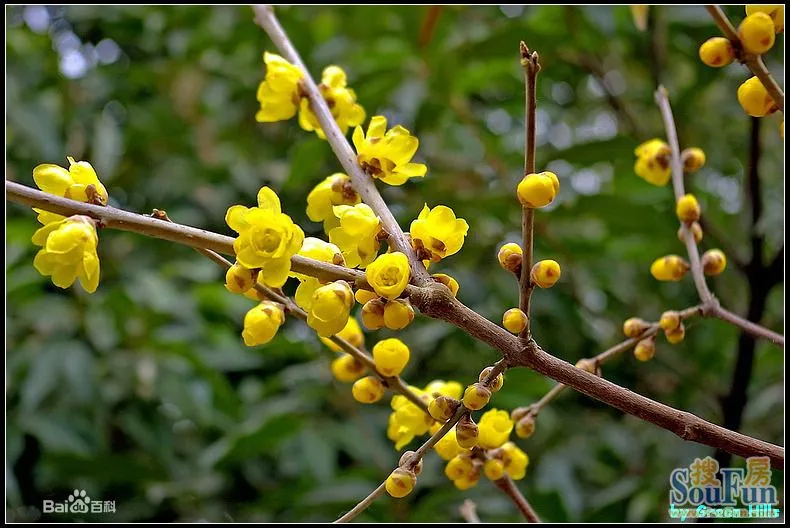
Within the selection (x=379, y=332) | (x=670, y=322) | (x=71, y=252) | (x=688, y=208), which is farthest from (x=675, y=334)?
(x=379, y=332)

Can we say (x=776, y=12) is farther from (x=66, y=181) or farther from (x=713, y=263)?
(x=66, y=181)

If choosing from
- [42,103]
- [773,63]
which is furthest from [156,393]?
[773,63]

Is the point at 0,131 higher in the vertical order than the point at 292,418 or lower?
higher

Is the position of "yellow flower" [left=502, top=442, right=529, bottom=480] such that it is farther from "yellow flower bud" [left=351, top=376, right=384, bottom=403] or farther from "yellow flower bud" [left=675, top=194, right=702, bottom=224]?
"yellow flower bud" [left=675, top=194, right=702, bottom=224]

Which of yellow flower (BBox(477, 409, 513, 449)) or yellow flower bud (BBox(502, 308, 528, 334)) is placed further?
yellow flower (BBox(477, 409, 513, 449))

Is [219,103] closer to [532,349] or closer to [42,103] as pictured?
[42,103]

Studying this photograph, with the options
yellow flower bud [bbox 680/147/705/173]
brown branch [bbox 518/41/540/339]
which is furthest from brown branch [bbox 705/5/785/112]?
yellow flower bud [bbox 680/147/705/173]

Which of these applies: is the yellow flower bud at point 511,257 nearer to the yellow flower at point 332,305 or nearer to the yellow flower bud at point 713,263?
the yellow flower at point 332,305
